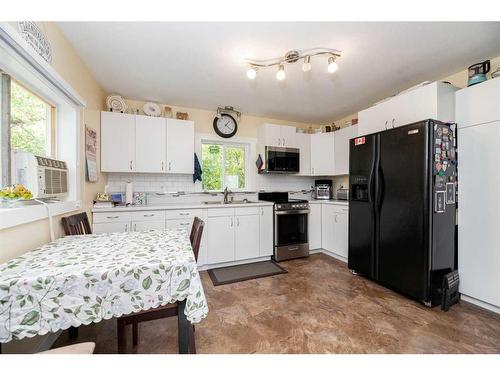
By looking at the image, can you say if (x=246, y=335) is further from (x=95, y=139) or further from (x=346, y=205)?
(x=95, y=139)

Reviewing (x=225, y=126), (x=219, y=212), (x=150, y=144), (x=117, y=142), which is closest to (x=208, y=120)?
(x=225, y=126)

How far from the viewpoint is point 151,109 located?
9.91ft

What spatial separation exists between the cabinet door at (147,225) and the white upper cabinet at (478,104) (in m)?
3.47

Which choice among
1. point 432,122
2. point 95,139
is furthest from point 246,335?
point 95,139

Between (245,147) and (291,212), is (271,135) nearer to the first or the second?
(245,147)

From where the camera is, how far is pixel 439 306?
197 cm

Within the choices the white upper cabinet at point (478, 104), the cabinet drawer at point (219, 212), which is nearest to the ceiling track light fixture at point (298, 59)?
the white upper cabinet at point (478, 104)

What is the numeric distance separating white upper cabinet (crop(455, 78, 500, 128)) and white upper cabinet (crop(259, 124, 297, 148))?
6.88 ft

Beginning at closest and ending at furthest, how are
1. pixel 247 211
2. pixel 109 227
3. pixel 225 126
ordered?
A: pixel 109 227 < pixel 247 211 < pixel 225 126

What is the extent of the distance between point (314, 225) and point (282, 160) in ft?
4.07

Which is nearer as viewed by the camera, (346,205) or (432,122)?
(432,122)

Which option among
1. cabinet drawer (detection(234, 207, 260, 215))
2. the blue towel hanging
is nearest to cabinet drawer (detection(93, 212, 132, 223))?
the blue towel hanging

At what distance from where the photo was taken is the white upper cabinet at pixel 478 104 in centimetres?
184
